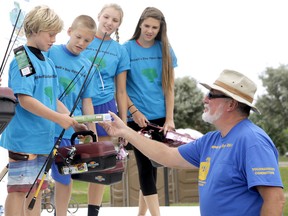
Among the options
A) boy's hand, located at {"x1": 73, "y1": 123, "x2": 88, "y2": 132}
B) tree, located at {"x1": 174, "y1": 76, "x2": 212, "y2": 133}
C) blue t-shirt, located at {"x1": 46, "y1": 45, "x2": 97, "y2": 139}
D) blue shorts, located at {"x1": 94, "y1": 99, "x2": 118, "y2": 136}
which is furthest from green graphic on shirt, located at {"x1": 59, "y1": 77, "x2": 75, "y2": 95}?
tree, located at {"x1": 174, "y1": 76, "x2": 212, "y2": 133}

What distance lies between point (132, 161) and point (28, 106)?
10.3 meters

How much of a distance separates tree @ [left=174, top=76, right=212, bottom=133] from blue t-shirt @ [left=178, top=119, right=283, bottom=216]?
29401 mm

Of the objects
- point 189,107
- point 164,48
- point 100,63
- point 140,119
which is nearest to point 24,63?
point 100,63

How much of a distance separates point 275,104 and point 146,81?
2887 cm

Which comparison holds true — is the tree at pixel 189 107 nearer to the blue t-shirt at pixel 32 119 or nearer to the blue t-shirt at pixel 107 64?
the blue t-shirt at pixel 107 64

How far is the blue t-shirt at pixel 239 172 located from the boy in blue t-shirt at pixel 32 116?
34.5 inches

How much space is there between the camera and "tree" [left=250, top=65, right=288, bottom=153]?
3209 cm

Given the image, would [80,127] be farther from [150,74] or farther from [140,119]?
[150,74]

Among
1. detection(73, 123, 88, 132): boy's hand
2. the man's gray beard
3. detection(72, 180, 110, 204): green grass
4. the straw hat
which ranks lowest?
detection(72, 180, 110, 204): green grass

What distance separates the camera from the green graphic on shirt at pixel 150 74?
439 cm

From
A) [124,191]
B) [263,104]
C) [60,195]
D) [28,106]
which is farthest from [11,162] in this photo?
[263,104]

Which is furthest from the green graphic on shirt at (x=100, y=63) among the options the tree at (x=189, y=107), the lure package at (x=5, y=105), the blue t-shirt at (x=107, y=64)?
the tree at (x=189, y=107)

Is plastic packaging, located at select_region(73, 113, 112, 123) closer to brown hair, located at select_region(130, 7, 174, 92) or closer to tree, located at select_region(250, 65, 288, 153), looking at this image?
brown hair, located at select_region(130, 7, 174, 92)

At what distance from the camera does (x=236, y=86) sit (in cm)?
276
